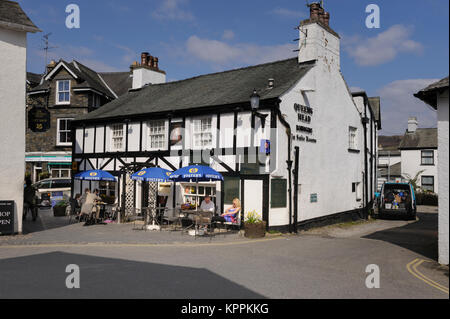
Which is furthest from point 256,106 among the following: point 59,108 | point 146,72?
point 59,108

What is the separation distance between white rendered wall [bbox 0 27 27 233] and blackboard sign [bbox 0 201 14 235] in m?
0.22

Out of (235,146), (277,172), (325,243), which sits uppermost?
(235,146)

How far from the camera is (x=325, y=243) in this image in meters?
12.6

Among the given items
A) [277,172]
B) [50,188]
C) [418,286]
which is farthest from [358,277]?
[50,188]

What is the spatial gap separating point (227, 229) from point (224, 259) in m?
5.46

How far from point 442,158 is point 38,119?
14747 mm

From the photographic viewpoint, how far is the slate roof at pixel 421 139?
39.4 m

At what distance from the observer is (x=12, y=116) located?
13398mm

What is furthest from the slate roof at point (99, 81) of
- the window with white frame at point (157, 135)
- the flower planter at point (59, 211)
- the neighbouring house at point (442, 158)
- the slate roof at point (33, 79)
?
the neighbouring house at point (442, 158)

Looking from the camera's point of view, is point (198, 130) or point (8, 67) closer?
point (8, 67)

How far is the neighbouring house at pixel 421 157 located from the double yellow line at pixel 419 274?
1242 inches

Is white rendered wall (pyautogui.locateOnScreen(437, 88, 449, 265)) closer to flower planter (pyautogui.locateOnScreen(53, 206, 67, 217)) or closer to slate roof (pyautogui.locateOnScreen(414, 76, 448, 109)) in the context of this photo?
slate roof (pyautogui.locateOnScreen(414, 76, 448, 109))
